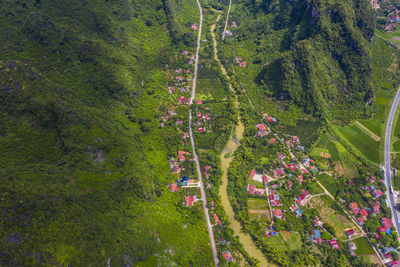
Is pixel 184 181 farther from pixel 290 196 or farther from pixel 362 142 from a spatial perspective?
pixel 362 142

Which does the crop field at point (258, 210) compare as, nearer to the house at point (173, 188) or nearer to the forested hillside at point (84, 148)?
the forested hillside at point (84, 148)

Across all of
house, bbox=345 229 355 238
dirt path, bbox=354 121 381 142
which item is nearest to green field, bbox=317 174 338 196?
house, bbox=345 229 355 238

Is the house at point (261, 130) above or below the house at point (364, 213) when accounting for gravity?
above

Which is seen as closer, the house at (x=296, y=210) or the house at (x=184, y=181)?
the house at (x=296, y=210)

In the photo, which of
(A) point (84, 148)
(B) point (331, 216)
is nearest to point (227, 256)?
(B) point (331, 216)

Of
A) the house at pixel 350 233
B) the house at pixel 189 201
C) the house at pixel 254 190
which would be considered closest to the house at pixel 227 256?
the house at pixel 189 201

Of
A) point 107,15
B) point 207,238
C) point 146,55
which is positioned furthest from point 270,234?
point 107,15
